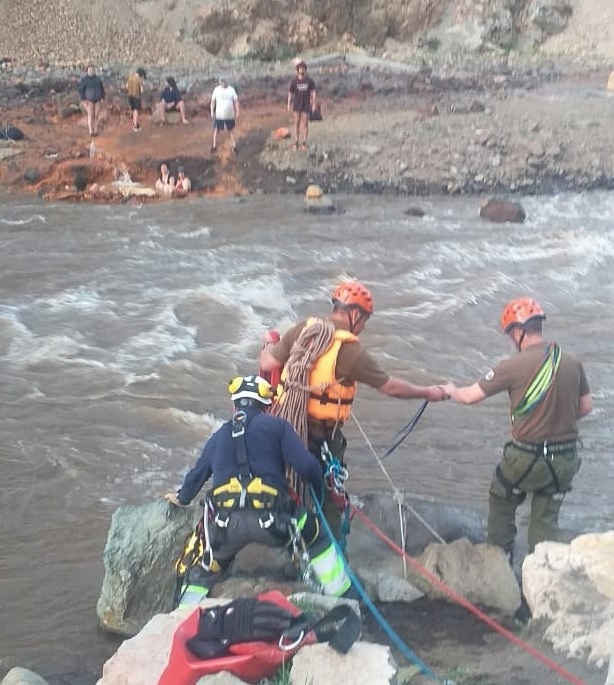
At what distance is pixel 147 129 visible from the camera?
21.9 metres

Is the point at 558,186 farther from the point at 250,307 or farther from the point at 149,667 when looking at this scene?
the point at 149,667

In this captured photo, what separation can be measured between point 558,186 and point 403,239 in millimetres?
4681

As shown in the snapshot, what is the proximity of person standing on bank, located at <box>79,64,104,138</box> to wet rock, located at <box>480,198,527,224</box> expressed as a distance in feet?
32.1

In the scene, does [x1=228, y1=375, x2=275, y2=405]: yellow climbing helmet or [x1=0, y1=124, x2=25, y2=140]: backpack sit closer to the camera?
Answer: [x1=228, y1=375, x2=275, y2=405]: yellow climbing helmet

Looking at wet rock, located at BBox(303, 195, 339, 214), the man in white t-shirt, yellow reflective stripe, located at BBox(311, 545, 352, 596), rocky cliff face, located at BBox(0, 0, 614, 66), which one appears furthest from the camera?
rocky cliff face, located at BBox(0, 0, 614, 66)

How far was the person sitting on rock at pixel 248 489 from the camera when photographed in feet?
15.0

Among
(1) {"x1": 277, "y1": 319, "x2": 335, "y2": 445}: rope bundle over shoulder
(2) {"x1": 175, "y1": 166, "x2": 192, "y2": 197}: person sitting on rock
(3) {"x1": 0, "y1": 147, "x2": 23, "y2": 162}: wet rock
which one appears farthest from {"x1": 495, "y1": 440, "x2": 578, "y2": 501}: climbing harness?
(3) {"x1": 0, "y1": 147, "x2": 23, "y2": 162}: wet rock

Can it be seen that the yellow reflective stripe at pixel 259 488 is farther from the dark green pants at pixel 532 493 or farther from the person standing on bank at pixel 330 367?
the dark green pants at pixel 532 493

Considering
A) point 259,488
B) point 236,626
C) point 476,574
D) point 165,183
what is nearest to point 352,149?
point 165,183

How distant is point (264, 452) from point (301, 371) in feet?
2.15

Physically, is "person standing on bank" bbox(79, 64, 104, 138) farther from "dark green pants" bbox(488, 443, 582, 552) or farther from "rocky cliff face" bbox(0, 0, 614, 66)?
"dark green pants" bbox(488, 443, 582, 552)

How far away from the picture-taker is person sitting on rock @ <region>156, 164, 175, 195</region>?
60.0ft

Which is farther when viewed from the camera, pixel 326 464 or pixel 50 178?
pixel 50 178

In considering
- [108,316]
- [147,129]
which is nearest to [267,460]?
[108,316]
